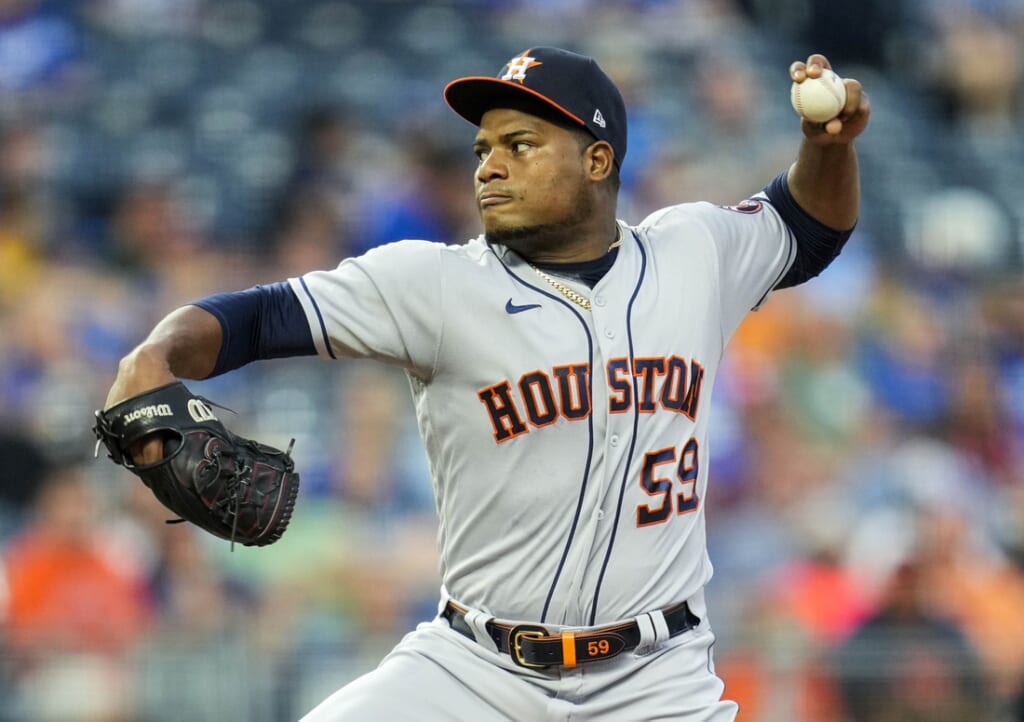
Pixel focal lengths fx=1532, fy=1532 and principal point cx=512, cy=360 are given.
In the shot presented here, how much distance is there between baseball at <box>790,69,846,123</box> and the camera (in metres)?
3.21

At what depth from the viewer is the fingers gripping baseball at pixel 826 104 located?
321cm

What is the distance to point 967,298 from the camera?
24.2 ft

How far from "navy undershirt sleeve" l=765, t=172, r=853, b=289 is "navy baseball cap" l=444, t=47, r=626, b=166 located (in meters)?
0.43

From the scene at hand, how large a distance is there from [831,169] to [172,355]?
5.07 ft

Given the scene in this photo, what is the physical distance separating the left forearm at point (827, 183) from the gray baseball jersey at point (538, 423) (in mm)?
559

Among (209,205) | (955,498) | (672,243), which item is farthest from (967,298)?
(672,243)

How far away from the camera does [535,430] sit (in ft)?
9.68

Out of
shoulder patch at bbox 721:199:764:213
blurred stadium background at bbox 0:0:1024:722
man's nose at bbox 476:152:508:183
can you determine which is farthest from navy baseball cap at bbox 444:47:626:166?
blurred stadium background at bbox 0:0:1024:722

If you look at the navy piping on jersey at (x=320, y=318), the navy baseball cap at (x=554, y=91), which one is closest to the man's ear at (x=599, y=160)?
the navy baseball cap at (x=554, y=91)

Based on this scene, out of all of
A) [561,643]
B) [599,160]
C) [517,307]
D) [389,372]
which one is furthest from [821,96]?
[389,372]

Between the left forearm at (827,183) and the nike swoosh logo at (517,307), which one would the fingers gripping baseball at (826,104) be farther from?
the nike swoosh logo at (517,307)

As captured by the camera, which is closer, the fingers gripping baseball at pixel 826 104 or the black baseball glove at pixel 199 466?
the black baseball glove at pixel 199 466

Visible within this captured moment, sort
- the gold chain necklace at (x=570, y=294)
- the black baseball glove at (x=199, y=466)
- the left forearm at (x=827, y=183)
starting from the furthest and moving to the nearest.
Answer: the left forearm at (x=827, y=183)
the gold chain necklace at (x=570, y=294)
the black baseball glove at (x=199, y=466)

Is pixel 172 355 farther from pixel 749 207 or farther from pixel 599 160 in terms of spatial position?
pixel 749 207
